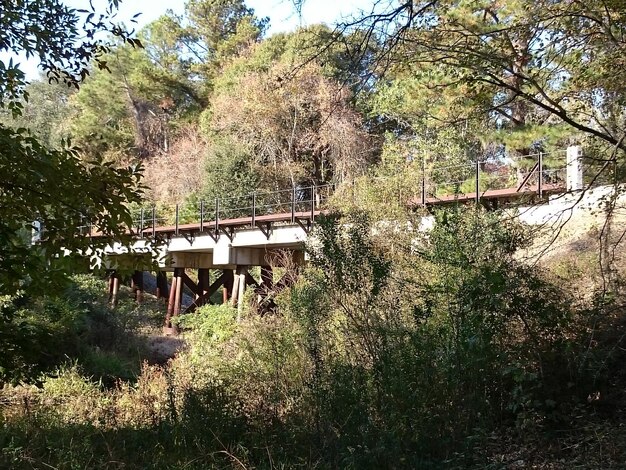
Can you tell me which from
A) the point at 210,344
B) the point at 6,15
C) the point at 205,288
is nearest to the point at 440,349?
the point at 6,15

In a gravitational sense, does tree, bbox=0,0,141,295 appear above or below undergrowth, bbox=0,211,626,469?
above

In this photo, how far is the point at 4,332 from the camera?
3672 mm

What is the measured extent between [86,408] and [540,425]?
5.79m

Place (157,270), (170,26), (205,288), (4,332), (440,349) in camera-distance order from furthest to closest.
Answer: (170,26) < (205,288) < (440,349) < (157,270) < (4,332)

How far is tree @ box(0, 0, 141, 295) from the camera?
3.62 metres

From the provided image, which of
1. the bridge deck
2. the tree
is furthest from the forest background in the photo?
the bridge deck

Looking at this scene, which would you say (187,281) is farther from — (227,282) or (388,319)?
(388,319)

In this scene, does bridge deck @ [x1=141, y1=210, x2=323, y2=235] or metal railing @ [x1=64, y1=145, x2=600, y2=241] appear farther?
bridge deck @ [x1=141, y1=210, x2=323, y2=235]

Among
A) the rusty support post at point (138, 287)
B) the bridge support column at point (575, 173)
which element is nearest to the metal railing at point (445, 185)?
the bridge support column at point (575, 173)

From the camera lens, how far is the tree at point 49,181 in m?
3.62

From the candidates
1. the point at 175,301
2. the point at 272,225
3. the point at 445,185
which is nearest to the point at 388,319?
the point at 445,185

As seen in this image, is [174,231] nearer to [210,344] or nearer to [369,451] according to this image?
[210,344]

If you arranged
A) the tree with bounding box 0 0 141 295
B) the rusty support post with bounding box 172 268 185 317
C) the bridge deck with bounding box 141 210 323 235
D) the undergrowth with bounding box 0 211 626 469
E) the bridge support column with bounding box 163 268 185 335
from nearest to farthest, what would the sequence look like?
1. the tree with bounding box 0 0 141 295
2. the undergrowth with bounding box 0 211 626 469
3. the bridge deck with bounding box 141 210 323 235
4. the bridge support column with bounding box 163 268 185 335
5. the rusty support post with bounding box 172 268 185 317

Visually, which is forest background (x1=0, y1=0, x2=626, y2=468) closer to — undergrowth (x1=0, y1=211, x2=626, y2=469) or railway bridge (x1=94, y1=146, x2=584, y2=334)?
undergrowth (x1=0, y1=211, x2=626, y2=469)
